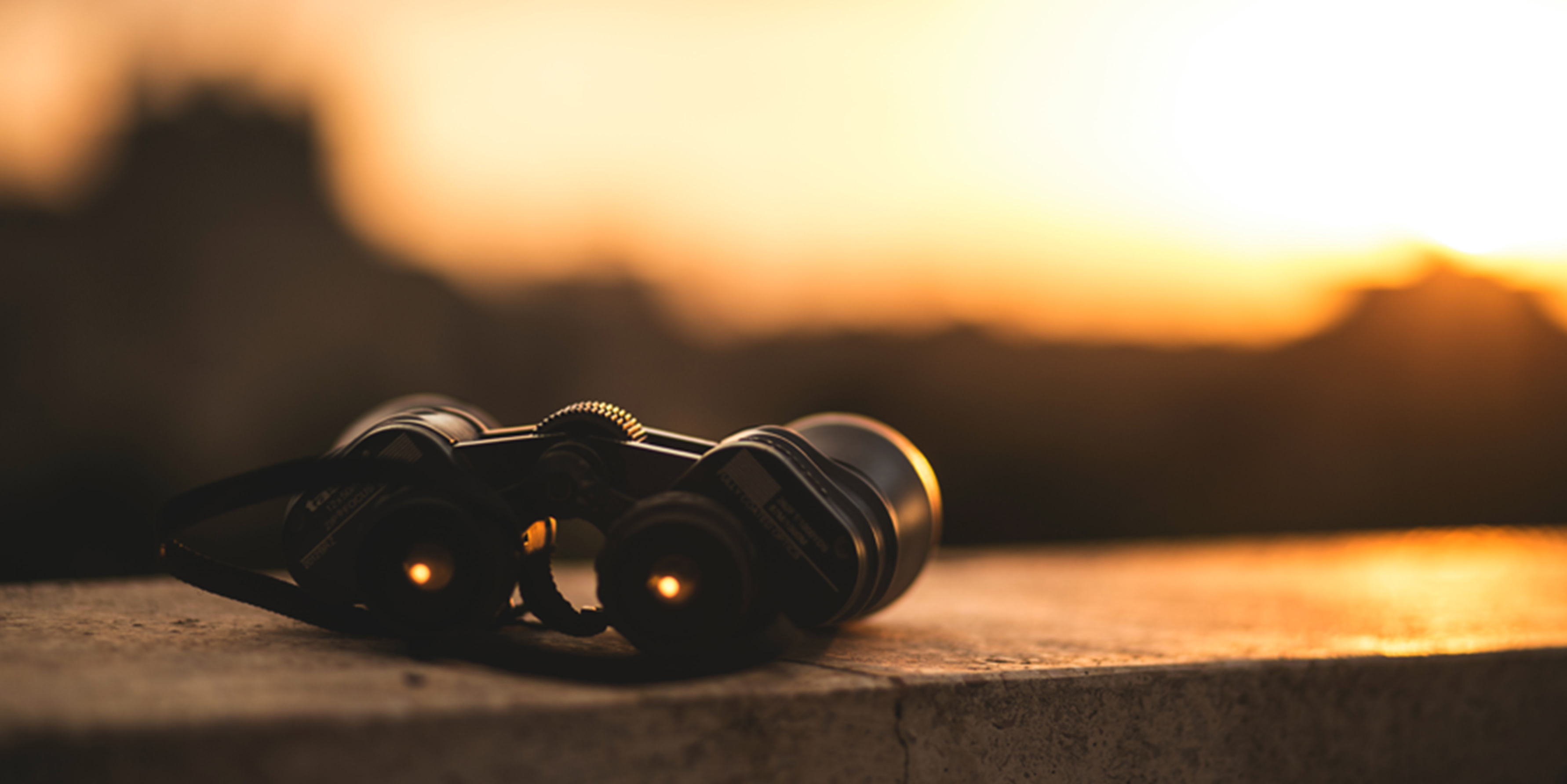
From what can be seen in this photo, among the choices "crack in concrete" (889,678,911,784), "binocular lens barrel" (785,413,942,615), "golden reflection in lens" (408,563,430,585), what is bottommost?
"crack in concrete" (889,678,911,784)

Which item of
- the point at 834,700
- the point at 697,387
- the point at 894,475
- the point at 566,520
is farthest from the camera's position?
the point at 697,387

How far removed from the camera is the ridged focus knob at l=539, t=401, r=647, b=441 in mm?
1771

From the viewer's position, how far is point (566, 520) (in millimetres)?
1749

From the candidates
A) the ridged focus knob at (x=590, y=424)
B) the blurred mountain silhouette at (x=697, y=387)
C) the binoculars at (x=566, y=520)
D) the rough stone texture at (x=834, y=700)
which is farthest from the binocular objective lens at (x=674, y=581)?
the blurred mountain silhouette at (x=697, y=387)

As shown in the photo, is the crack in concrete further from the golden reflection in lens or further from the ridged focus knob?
the golden reflection in lens

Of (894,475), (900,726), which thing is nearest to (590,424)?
(894,475)

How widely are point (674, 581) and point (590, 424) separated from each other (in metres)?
0.34

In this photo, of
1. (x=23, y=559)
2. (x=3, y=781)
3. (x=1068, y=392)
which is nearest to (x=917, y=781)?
(x=3, y=781)

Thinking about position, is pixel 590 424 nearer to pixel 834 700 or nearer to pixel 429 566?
pixel 429 566

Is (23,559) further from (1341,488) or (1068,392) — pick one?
(1341,488)

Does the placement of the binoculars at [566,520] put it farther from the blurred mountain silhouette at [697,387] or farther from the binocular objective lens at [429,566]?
the blurred mountain silhouette at [697,387]

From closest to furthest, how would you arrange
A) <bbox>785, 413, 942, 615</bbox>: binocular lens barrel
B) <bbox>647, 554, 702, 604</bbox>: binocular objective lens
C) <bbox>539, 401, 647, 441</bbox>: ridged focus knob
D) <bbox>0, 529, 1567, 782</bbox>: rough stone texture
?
<bbox>0, 529, 1567, 782</bbox>: rough stone texture, <bbox>647, 554, 702, 604</bbox>: binocular objective lens, <bbox>539, 401, 647, 441</bbox>: ridged focus knob, <bbox>785, 413, 942, 615</bbox>: binocular lens barrel

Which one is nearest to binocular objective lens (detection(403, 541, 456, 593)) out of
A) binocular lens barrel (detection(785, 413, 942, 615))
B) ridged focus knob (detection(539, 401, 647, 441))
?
ridged focus knob (detection(539, 401, 647, 441))

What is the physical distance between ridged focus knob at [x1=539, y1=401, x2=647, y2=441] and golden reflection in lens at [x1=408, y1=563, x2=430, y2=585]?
0.29m
